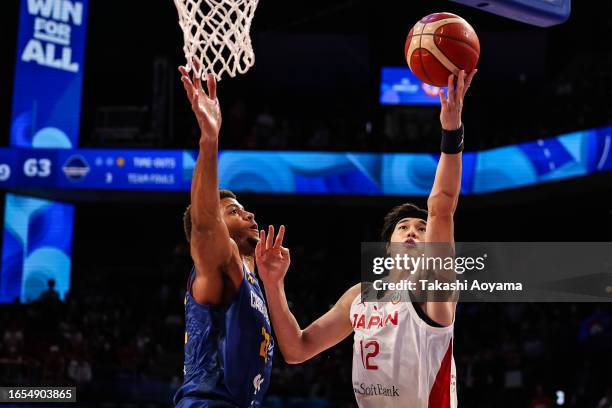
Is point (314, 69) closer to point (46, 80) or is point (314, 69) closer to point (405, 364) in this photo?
point (46, 80)

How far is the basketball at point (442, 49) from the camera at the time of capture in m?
3.84

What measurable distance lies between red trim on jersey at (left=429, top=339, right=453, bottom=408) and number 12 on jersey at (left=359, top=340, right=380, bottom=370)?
0.85 feet

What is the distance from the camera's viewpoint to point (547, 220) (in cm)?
1664

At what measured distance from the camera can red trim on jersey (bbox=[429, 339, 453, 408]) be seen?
11.4 ft

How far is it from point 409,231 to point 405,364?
59cm

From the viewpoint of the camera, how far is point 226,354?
10.7 ft

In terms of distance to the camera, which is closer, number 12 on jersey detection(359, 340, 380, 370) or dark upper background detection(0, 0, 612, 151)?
number 12 on jersey detection(359, 340, 380, 370)

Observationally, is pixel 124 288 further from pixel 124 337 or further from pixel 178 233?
pixel 124 337

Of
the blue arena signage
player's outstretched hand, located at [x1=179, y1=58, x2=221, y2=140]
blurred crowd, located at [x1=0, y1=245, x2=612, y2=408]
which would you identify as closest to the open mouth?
player's outstretched hand, located at [x1=179, y1=58, x2=221, y2=140]

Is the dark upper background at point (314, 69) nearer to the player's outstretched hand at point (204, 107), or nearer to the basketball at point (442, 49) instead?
the basketball at point (442, 49)

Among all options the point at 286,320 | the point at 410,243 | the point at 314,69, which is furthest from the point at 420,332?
the point at 314,69

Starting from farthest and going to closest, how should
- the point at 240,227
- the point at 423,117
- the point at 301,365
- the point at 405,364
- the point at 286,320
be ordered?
the point at 423,117
the point at 301,365
the point at 286,320
the point at 240,227
the point at 405,364

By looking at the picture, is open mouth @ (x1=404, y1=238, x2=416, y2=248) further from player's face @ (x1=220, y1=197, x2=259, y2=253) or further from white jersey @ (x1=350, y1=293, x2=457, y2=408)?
player's face @ (x1=220, y1=197, x2=259, y2=253)

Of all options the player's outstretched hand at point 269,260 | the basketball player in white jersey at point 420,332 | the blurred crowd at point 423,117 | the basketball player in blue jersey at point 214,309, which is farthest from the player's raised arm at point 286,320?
the blurred crowd at point 423,117
